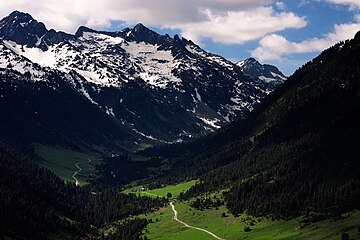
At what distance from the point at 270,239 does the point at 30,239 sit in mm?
89586

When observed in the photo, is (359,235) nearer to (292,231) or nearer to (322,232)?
(322,232)

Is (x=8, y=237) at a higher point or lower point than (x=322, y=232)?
lower

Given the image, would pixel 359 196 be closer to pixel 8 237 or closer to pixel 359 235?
pixel 359 235

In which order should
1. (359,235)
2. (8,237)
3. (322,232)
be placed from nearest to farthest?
1. (359,235)
2. (322,232)
3. (8,237)

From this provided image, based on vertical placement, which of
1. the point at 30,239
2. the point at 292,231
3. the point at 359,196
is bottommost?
the point at 30,239

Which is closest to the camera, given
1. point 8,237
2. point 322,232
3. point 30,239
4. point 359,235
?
point 359,235

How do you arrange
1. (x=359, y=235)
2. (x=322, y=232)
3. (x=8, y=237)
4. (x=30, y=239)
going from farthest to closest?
(x=30, y=239), (x=8, y=237), (x=322, y=232), (x=359, y=235)

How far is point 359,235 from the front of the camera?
147 metres

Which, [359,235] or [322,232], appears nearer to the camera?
[359,235]

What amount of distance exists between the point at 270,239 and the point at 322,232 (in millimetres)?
24183

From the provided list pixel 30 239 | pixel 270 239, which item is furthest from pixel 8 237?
pixel 270 239

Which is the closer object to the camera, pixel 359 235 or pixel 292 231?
pixel 359 235

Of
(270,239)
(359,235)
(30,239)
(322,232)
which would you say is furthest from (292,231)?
(30,239)

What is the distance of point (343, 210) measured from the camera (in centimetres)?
19325
